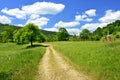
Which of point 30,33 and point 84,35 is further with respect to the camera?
point 84,35

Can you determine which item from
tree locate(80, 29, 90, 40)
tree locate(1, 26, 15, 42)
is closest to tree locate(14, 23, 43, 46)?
tree locate(1, 26, 15, 42)

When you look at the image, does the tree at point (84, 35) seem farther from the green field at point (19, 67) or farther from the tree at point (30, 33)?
the green field at point (19, 67)

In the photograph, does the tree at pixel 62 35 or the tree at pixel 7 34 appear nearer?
the tree at pixel 7 34

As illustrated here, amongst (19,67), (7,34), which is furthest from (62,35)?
(19,67)

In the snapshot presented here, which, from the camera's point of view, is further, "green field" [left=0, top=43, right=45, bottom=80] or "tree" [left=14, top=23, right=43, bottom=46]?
"tree" [left=14, top=23, right=43, bottom=46]

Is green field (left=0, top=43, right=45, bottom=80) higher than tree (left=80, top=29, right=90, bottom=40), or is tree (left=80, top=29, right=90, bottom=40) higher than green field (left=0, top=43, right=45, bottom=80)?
tree (left=80, top=29, right=90, bottom=40)

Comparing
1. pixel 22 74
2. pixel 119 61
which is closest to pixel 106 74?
pixel 119 61

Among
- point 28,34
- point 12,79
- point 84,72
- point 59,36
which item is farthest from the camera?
point 59,36

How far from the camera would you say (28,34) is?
103062 mm

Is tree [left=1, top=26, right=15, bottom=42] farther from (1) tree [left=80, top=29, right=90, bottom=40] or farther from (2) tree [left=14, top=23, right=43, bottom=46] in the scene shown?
(1) tree [left=80, top=29, right=90, bottom=40]

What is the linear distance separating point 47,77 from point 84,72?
11.4 feet

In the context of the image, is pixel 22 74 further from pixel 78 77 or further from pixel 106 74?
pixel 106 74

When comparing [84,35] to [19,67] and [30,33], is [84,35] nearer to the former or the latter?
[30,33]

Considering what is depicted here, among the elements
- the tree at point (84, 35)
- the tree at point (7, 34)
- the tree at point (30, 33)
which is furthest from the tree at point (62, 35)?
the tree at point (30, 33)
